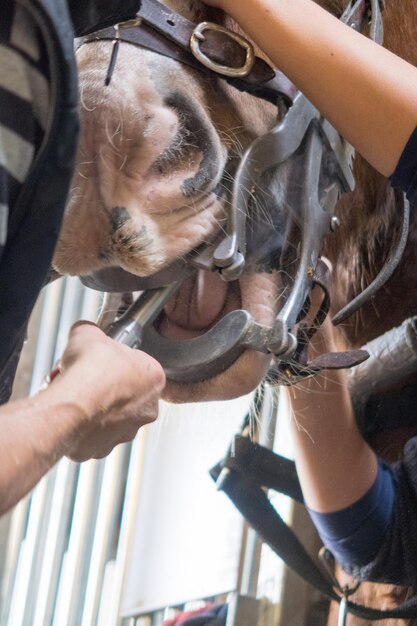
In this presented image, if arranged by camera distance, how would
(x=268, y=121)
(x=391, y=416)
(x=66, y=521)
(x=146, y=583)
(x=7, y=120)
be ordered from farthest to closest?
(x=66, y=521) → (x=146, y=583) → (x=391, y=416) → (x=268, y=121) → (x=7, y=120)

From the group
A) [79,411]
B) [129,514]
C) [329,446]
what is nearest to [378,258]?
[329,446]

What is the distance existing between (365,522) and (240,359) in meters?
0.32

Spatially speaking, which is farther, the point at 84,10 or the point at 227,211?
the point at 227,211

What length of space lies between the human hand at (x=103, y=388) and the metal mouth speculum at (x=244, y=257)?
18cm

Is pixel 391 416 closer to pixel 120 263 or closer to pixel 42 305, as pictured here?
pixel 120 263

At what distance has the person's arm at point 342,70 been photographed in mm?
656

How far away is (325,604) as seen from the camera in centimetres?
116

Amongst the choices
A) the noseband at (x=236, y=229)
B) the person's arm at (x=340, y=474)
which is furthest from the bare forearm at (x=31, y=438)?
the person's arm at (x=340, y=474)

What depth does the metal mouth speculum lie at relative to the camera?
2.32ft

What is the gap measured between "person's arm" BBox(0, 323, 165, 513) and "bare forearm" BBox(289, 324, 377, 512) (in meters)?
0.46

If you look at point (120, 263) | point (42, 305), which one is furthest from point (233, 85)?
point (42, 305)

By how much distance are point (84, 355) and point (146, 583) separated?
844 millimetres

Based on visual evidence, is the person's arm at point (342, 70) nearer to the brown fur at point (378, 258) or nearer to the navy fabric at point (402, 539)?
the brown fur at point (378, 258)

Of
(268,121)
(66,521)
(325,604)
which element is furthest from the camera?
(66,521)
